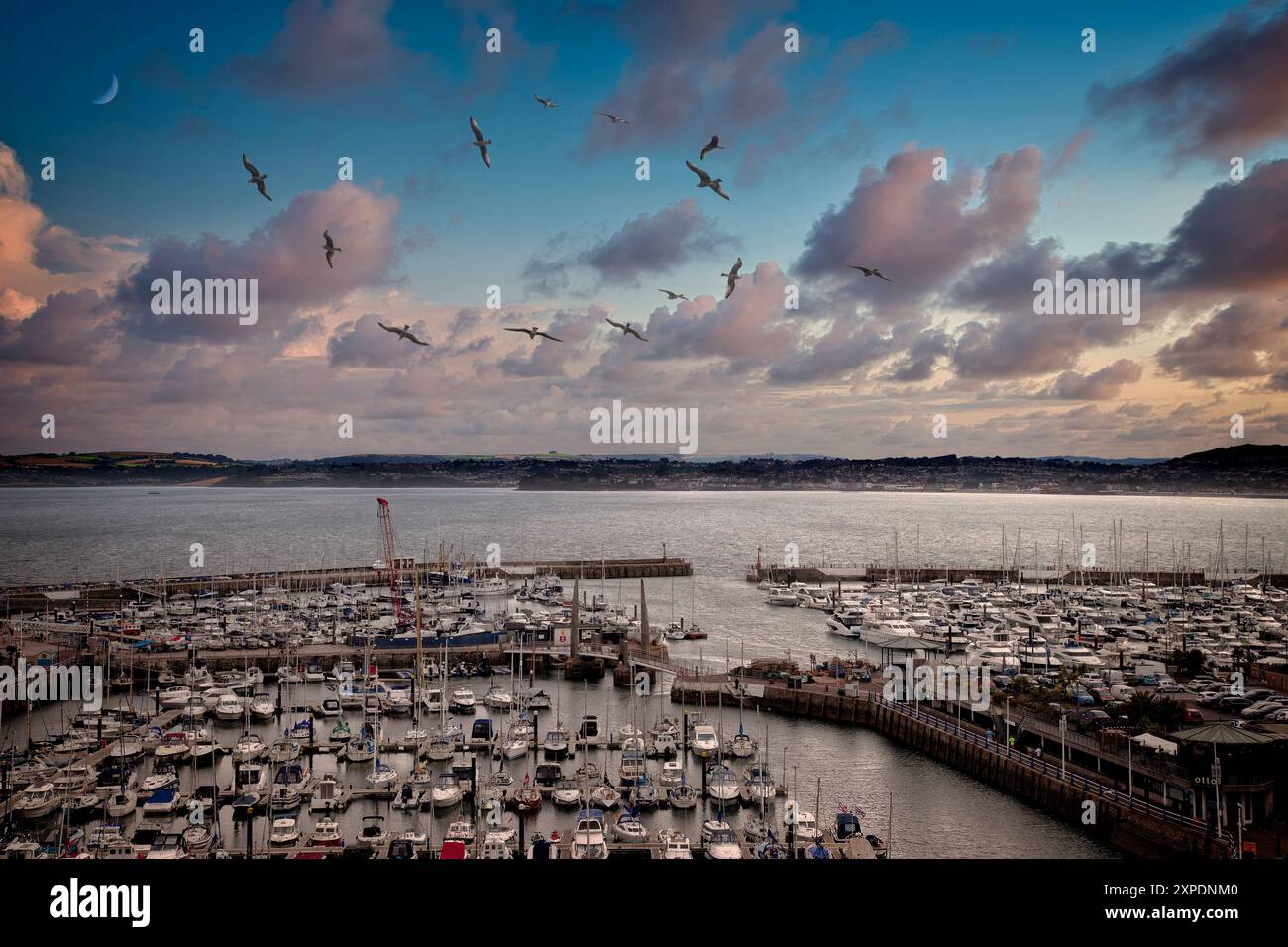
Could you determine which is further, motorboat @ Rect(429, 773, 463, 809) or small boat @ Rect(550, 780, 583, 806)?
small boat @ Rect(550, 780, 583, 806)

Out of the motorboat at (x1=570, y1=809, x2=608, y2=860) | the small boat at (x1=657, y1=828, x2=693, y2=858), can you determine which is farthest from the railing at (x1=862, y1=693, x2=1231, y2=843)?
the motorboat at (x1=570, y1=809, x2=608, y2=860)

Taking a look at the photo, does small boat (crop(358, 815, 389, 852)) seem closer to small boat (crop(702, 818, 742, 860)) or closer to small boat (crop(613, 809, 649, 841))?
small boat (crop(613, 809, 649, 841))

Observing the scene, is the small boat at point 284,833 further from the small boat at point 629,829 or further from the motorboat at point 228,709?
the motorboat at point 228,709

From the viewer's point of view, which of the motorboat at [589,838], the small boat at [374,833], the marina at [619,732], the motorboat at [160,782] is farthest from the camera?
the motorboat at [160,782]

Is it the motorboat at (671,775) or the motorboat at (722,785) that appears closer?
the motorboat at (722,785)

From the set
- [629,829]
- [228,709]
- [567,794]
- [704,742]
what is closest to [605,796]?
[567,794]

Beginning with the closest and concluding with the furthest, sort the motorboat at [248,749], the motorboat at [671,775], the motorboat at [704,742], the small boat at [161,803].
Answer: the small boat at [161,803]
the motorboat at [671,775]
the motorboat at [248,749]
the motorboat at [704,742]

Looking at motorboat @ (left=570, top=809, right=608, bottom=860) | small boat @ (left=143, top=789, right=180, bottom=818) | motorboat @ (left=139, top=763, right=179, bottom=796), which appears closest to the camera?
motorboat @ (left=570, top=809, right=608, bottom=860)

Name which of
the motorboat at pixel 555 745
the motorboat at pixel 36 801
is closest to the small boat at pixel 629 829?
the motorboat at pixel 555 745
